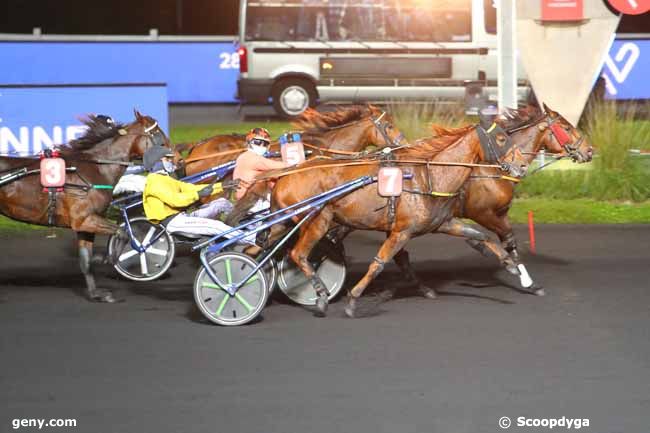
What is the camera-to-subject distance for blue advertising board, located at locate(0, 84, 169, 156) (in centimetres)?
1370

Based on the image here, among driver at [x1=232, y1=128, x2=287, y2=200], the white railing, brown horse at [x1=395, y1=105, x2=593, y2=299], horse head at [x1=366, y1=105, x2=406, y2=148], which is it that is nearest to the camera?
driver at [x1=232, y1=128, x2=287, y2=200]

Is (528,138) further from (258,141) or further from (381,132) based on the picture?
(258,141)

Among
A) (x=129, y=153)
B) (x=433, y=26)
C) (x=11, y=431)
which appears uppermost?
(x=433, y=26)

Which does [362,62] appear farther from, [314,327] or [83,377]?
[83,377]

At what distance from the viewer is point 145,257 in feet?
34.7

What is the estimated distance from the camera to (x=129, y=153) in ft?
32.7

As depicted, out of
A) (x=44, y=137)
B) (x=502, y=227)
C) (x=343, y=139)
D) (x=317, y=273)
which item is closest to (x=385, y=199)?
(x=317, y=273)

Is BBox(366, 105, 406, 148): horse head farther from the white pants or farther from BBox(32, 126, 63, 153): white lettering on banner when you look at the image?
BBox(32, 126, 63, 153): white lettering on banner

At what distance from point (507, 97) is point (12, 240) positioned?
6.46 metres

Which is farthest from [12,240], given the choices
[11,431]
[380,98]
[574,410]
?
[380,98]

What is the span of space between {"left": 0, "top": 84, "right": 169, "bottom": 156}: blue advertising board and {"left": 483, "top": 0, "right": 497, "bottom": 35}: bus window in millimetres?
8037

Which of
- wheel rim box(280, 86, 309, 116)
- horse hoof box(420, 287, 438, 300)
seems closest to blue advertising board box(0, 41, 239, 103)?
wheel rim box(280, 86, 309, 116)

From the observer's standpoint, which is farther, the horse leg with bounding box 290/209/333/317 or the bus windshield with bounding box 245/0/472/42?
the bus windshield with bounding box 245/0/472/42

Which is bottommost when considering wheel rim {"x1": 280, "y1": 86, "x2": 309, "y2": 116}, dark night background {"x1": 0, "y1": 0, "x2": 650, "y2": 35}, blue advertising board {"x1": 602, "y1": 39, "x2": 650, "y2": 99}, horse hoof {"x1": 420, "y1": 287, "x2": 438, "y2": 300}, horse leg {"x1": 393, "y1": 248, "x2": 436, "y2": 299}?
horse hoof {"x1": 420, "y1": 287, "x2": 438, "y2": 300}
